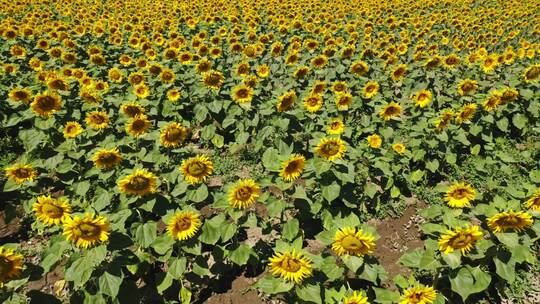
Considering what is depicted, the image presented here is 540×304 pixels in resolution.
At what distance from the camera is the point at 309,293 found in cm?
374

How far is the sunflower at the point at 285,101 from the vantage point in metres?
6.17

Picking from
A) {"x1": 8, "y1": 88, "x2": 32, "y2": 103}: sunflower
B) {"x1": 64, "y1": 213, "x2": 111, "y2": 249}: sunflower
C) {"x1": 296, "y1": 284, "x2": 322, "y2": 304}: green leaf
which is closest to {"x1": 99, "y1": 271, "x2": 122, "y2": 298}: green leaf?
{"x1": 64, "y1": 213, "x2": 111, "y2": 249}: sunflower

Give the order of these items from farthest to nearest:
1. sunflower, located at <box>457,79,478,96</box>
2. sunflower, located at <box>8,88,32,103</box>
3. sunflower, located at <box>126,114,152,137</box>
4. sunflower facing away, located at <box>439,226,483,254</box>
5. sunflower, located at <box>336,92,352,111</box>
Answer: sunflower, located at <box>457,79,478,96</box> → sunflower, located at <box>336,92,352,111</box> → sunflower, located at <box>8,88,32,103</box> → sunflower, located at <box>126,114,152,137</box> → sunflower facing away, located at <box>439,226,483,254</box>

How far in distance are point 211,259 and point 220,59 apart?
21.6ft

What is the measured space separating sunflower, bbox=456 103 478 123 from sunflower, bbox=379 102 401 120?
1040 millimetres

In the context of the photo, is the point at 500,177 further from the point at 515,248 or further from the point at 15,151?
the point at 15,151

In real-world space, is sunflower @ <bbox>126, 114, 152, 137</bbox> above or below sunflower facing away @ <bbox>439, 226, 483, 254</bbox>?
below

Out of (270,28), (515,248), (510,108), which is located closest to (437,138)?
(510,108)

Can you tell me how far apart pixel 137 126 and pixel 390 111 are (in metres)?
4.48

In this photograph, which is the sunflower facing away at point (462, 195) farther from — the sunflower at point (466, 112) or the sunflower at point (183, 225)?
the sunflower at point (183, 225)

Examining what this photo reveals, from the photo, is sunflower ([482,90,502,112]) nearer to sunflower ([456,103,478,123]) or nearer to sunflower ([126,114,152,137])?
sunflower ([456,103,478,123])

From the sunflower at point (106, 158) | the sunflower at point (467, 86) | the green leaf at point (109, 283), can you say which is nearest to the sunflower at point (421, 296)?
the green leaf at point (109, 283)

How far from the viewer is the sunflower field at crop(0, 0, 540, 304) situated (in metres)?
4.03

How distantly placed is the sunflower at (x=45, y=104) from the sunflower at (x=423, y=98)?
665 centimetres
